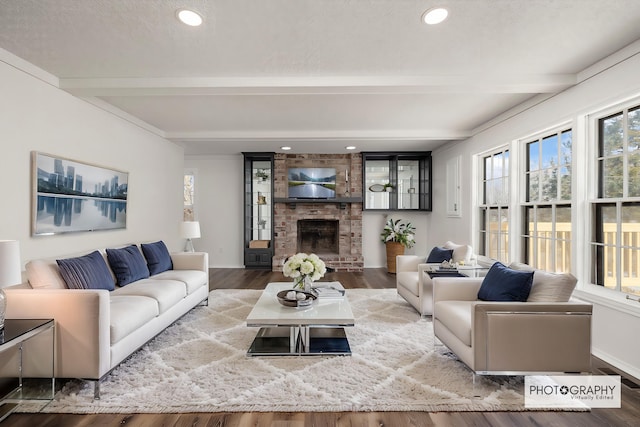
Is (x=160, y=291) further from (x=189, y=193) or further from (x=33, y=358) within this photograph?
(x=189, y=193)

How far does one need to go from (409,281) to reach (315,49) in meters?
2.84

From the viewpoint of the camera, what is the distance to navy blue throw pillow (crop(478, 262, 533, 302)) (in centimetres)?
247

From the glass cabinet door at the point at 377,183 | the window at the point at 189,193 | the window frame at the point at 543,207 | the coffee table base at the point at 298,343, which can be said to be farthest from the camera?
the window at the point at 189,193

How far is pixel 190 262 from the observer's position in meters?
4.33

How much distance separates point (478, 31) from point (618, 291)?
8.21 feet

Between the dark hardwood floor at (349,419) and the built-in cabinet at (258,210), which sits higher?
the built-in cabinet at (258,210)

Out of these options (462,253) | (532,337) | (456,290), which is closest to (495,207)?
(462,253)

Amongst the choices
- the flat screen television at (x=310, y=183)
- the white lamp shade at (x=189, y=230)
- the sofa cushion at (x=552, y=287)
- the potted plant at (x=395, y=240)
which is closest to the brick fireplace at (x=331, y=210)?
the flat screen television at (x=310, y=183)

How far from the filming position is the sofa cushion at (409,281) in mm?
3842

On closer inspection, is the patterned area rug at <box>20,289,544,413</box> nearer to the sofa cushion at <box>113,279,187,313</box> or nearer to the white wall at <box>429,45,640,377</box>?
the sofa cushion at <box>113,279,187,313</box>

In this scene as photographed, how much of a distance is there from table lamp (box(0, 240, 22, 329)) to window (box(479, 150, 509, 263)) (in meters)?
5.00

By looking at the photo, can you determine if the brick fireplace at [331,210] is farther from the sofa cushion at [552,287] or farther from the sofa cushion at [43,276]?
the sofa cushion at [552,287]

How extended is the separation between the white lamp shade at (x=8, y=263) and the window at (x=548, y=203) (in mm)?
4677

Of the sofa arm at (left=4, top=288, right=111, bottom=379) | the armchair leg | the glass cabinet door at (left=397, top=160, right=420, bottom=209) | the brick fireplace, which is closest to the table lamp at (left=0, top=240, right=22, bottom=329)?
the sofa arm at (left=4, top=288, right=111, bottom=379)
